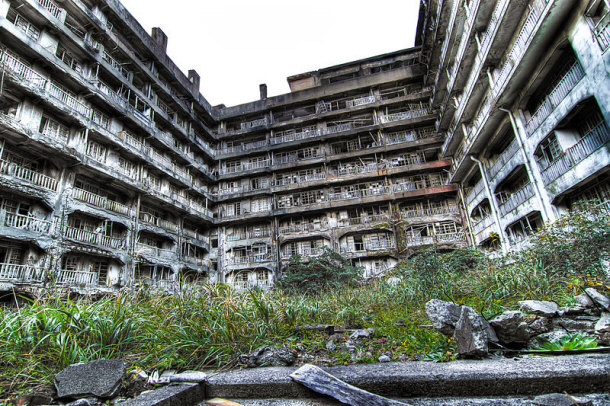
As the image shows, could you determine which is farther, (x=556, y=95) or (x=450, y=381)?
(x=556, y=95)

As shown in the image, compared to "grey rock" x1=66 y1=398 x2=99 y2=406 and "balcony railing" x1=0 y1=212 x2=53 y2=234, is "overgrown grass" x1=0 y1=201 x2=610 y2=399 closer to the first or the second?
"grey rock" x1=66 y1=398 x2=99 y2=406

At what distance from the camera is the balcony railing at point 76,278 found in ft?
50.4

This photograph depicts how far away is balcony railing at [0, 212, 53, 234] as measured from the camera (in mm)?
A: 14000

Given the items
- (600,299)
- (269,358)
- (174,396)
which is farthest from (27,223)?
(600,299)

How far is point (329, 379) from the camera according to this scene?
7.87 feet

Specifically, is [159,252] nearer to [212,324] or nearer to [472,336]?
[212,324]

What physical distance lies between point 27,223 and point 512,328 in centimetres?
1949

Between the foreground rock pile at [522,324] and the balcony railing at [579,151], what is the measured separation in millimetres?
9784

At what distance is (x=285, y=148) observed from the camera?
30.5 metres

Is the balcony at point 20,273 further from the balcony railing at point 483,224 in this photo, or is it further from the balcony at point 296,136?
the balcony railing at point 483,224

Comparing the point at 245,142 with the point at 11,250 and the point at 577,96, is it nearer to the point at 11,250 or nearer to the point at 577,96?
the point at 11,250

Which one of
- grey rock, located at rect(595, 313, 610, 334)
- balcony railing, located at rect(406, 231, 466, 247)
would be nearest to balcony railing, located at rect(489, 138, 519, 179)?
balcony railing, located at rect(406, 231, 466, 247)

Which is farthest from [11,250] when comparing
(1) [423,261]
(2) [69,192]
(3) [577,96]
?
(3) [577,96]

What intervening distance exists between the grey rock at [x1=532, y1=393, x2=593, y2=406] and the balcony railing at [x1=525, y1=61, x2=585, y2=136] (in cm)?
1322
